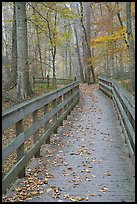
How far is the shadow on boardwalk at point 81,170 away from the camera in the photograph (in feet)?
15.3

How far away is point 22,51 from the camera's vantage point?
1442 centimetres

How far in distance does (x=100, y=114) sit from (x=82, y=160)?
567cm

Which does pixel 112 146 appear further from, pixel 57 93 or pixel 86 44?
pixel 86 44

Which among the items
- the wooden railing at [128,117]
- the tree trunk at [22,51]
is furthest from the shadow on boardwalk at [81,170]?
the tree trunk at [22,51]

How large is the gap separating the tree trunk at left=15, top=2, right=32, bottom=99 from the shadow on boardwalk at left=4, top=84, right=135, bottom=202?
6290 millimetres

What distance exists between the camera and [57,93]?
8.68 meters

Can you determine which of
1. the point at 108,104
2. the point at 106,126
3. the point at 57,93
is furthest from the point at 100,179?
the point at 108,104

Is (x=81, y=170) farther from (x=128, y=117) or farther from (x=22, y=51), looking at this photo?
(x=22, y=51)

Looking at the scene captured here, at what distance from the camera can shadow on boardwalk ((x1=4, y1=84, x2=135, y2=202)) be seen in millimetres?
4668

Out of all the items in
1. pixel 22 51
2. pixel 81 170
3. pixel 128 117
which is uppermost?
pixel 22 51

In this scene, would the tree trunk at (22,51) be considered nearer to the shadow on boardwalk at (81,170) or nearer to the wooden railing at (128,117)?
the shadow on boardwalk at (81,170)

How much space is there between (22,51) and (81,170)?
9675 mm

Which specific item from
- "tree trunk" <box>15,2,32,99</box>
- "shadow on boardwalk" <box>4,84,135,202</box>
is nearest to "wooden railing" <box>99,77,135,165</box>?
"shadow on boardwalk" <box>4,84,135,202</box>

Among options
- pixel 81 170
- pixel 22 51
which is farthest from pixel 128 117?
pixel 22 51
